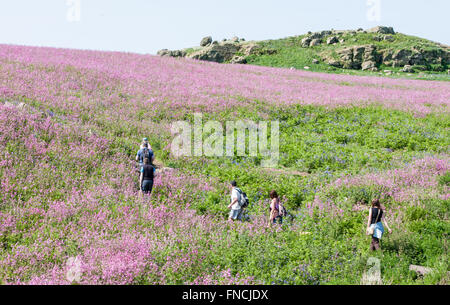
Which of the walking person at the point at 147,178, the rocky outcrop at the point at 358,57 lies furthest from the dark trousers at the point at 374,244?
the rocky outcrop at the point at 358,57

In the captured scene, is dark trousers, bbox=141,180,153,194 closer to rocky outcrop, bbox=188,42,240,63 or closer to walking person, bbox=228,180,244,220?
walking person, bbox=228,180,244,220

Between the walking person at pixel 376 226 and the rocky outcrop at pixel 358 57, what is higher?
the rocky outcrop at pixel 358 57

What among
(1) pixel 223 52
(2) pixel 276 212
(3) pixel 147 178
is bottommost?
(2) pixel 276 212

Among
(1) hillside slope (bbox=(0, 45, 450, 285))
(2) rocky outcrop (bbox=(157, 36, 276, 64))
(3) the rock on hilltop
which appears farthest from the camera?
(3) the rock on hilltop

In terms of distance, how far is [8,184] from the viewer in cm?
765

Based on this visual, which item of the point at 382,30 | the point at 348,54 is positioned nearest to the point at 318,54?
the point at 348,54

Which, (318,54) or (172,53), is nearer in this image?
(172,53)

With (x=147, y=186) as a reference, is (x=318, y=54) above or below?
above

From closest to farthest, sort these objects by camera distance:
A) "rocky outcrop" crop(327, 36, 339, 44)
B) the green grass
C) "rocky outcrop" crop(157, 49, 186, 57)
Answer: the green grass
"rocky outcrop" crop(157, 49, 186, 57)
"rocky outcrop" crop(327, 36, 339, 44)

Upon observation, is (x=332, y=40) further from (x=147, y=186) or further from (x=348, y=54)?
(x=147, y=186)

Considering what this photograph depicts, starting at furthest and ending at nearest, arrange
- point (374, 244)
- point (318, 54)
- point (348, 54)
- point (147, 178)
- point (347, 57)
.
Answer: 1. point (318, 54)
2. point (348, 54)
3. point (347, 57)
4. point (147, 178)
5. point (374, 244)

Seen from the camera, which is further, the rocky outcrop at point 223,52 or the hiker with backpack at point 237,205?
the rocky outcrop at point 223,52

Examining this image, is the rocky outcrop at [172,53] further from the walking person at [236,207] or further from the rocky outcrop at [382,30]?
the rocky outcrop at [382,30]

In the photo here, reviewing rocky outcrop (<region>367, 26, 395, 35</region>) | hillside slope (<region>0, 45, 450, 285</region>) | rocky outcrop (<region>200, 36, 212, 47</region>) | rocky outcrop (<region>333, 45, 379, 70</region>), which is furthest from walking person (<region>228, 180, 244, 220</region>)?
rocky outcrop (<region>367, 26, 395, 35</region>)
